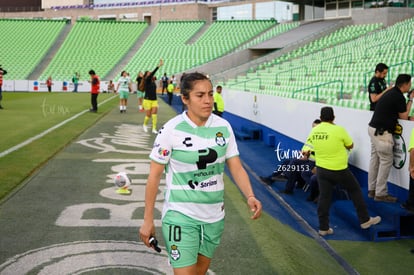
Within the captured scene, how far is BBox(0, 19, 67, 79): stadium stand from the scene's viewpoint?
5475cm

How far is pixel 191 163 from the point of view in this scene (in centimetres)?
348

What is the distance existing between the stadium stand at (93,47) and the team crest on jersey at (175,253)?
5019cm

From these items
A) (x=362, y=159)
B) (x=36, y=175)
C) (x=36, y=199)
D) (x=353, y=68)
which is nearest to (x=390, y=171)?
(x=362, y=159)

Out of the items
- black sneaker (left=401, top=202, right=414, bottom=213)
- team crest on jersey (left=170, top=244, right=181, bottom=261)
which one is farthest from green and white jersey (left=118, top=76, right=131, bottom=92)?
team crest on jersey (left=170, top=244, right=181, bottom=261)

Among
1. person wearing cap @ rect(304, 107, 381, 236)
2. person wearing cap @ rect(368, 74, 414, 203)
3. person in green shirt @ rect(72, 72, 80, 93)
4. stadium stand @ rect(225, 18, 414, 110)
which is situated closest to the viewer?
person wearing cap @ rect(304, 107, 381, 236)

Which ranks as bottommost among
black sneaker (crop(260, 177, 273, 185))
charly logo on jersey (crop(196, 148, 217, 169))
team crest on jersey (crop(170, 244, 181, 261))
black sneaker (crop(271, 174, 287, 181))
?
black sneaker (crop(260, 177, 273, 185))

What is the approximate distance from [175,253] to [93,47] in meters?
57.0

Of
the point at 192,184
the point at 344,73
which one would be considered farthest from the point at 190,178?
the point at 344,73

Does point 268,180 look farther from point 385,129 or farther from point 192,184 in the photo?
point 192,184

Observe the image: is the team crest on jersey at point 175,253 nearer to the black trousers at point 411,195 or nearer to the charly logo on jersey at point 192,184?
the charly logo on jersey at point 192,184

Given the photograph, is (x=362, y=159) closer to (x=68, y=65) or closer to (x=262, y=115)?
(x=262, y=115)

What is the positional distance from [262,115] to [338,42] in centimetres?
1849

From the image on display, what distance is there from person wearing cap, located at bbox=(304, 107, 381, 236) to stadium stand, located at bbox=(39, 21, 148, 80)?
154 feet

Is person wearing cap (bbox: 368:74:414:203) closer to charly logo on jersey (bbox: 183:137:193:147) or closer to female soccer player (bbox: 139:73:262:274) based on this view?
female soccer player (bbox: 139:73:262:274)
